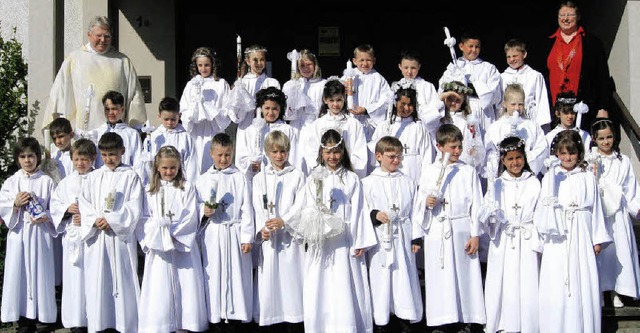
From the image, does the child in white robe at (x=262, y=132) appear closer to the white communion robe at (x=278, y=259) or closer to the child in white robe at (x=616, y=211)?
the white communion robe at (x=278, y=259)

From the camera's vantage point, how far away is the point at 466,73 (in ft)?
34.1

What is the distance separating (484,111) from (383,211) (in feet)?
7.65

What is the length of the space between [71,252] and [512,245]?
400 centimetres

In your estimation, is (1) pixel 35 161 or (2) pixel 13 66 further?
(2) pixel 13 66

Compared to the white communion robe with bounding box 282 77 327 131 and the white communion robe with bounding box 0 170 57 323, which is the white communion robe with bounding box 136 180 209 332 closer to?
the white communion robe with bounding box 0 170 57 323

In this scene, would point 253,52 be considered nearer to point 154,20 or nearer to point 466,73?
point 466,73

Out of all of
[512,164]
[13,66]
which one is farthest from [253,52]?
[13,66]

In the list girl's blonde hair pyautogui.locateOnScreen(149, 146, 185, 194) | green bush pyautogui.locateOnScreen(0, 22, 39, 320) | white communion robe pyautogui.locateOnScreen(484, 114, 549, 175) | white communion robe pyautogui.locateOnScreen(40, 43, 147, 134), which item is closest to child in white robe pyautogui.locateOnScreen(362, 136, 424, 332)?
white communion robe pyautogui.locateOnScreen(484, 114, 549, 175)

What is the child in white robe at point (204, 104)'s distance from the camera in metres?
9.95

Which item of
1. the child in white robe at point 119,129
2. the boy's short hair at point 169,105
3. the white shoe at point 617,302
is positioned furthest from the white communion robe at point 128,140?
the white shoe at point 617,302

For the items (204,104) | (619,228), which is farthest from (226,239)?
(619,228)

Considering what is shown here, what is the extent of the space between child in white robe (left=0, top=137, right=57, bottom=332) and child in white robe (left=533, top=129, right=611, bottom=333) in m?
4.55

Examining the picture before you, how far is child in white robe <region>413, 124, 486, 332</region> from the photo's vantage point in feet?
28.0

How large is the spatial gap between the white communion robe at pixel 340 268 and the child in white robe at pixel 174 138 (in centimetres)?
189
